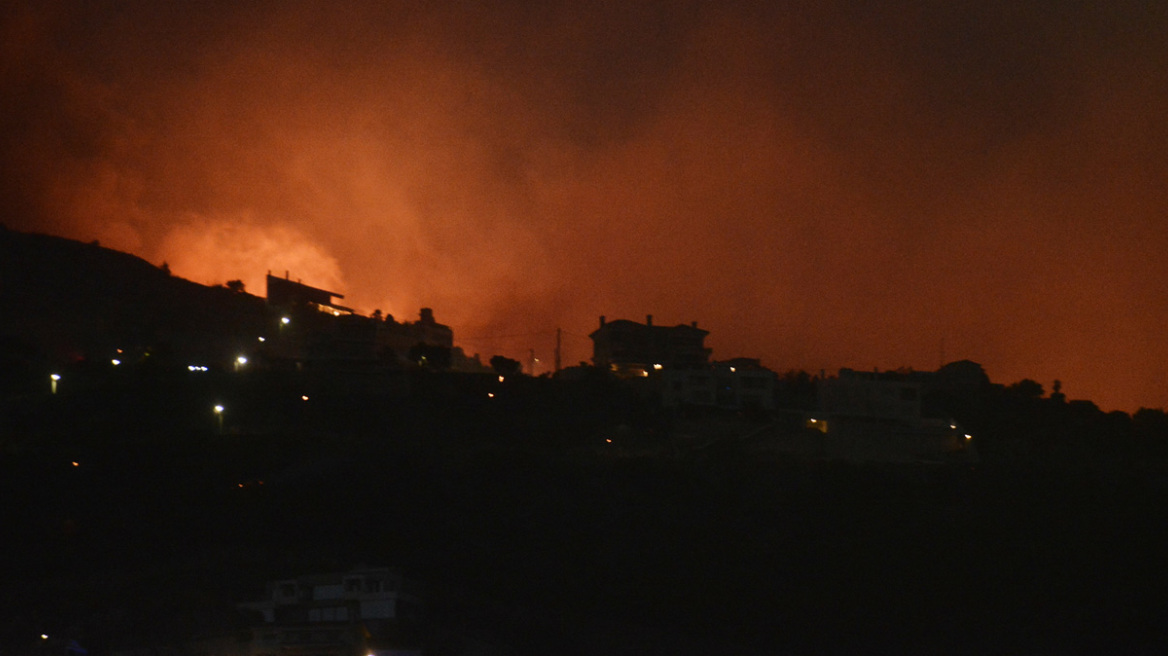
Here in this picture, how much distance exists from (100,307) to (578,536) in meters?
18.7

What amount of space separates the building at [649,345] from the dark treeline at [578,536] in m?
8.44

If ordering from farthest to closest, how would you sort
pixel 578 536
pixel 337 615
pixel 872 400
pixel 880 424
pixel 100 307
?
pixel 100 307, pixel 872 400, pixel 880 424, pixel 578 536, pixel 337 615

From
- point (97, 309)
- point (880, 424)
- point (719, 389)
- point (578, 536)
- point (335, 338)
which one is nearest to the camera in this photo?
point (578, 536)

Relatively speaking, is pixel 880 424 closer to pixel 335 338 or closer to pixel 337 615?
pixel 337 615

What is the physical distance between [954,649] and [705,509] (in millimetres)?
4332

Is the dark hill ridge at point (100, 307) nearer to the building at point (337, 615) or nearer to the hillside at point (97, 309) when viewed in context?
the hillside at point (97, 309)

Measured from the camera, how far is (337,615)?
11.0m

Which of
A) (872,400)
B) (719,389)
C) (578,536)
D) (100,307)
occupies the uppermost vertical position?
(100,307)

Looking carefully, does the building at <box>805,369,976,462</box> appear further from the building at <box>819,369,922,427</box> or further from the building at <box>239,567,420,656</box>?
the building at <box>239,567,420,656</box>

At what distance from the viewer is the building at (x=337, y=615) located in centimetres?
1041

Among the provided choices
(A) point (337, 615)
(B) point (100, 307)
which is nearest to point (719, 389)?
(A) point (337, 615)

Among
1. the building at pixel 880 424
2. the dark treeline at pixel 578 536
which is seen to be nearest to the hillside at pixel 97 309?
the dark treeline at pixel 578 536

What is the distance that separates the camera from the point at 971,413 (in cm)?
2198

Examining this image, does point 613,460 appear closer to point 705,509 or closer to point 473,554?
point 705,509
